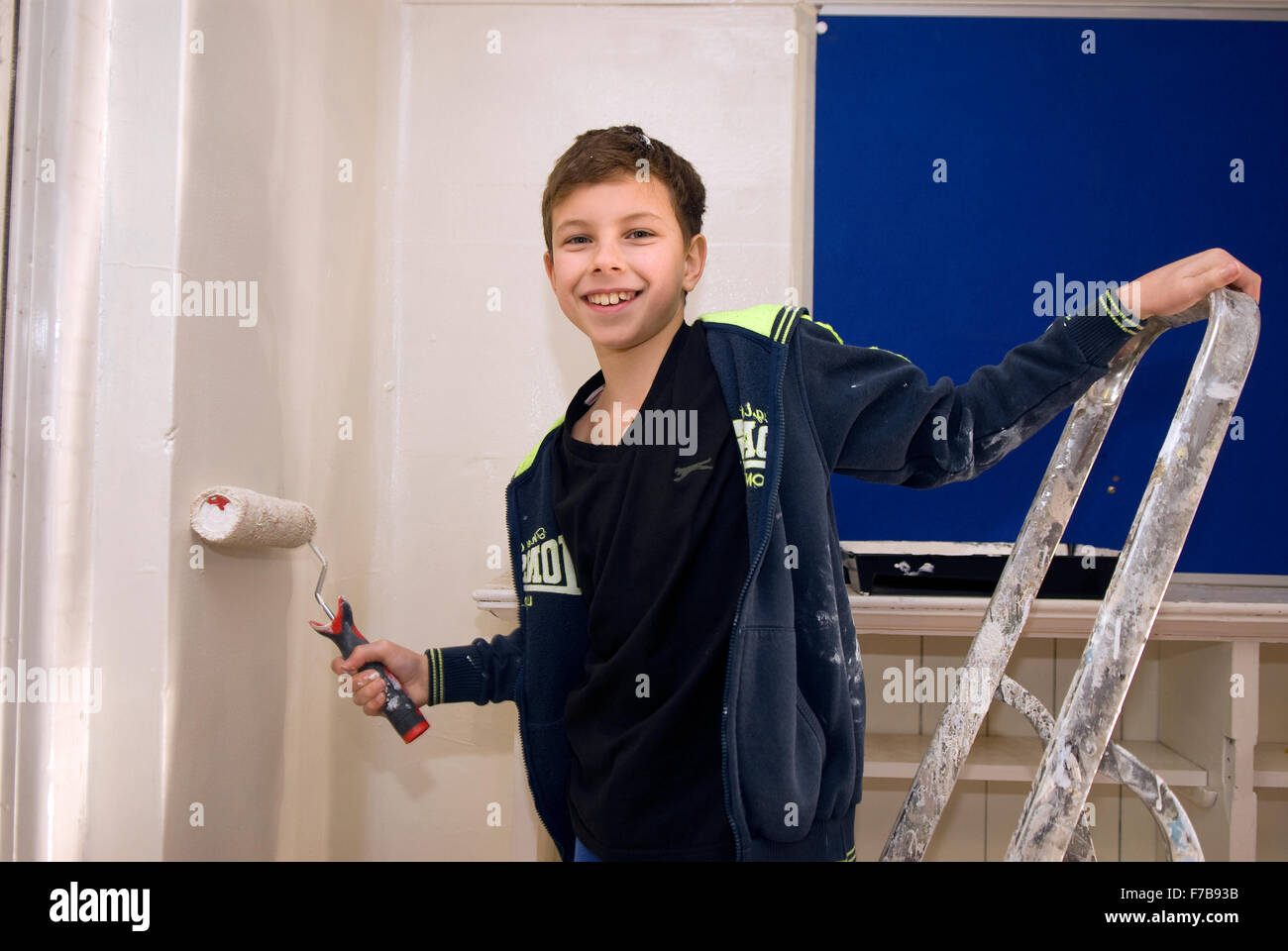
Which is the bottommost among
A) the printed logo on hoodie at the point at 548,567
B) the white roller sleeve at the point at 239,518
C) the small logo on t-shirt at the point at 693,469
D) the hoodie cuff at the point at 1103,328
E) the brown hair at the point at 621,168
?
the printed logo on hoodie at the point at 548,567

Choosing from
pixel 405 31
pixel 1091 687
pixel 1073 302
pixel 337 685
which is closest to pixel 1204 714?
pixel 1073 302

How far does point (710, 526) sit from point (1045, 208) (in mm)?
1373

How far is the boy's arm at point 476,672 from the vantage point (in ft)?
3.34

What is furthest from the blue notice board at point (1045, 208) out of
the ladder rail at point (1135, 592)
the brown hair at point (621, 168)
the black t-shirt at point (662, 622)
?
the ladder rail at point (1135, 592)

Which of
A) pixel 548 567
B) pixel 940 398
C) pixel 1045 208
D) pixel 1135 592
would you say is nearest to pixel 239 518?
pixel 548 567

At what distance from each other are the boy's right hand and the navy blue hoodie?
364 mm

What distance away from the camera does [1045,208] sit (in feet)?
6.15

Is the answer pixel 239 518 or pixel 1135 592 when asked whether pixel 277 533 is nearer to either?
pixel 239 518

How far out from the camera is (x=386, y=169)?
6.18 ft

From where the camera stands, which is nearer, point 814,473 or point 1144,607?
point 1144,607

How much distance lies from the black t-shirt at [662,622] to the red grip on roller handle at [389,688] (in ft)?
0.57

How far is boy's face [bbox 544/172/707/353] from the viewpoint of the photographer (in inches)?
37.4

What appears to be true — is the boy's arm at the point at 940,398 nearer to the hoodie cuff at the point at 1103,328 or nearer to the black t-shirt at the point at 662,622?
the hoodie cuff at the point at 1103,328
